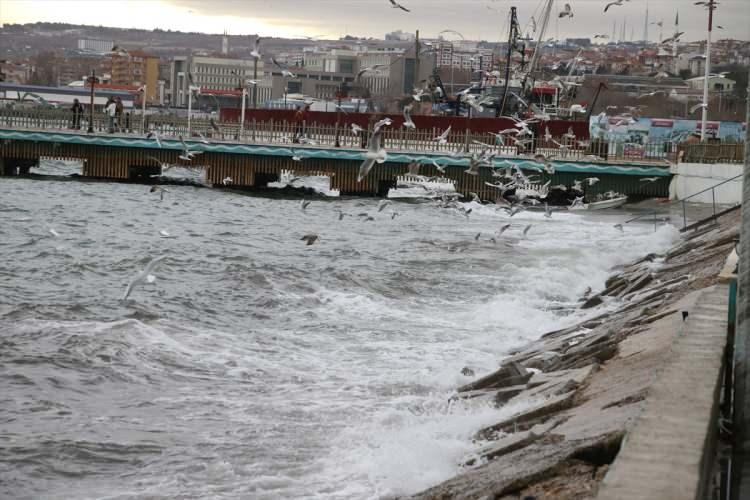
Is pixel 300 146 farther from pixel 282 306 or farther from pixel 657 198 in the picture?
pixel 282 306

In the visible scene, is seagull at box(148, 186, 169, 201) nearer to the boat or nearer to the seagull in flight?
the seagull in flight

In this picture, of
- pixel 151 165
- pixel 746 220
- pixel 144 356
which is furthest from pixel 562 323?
pixel 151 165

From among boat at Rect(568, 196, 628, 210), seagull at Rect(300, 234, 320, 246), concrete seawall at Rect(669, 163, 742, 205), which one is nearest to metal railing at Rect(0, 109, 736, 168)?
boat at Rect(568, 196, 628, 210)

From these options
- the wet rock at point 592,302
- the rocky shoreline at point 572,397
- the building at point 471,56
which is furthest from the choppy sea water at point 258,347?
the building at point 471,56

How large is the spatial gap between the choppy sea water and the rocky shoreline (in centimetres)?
46

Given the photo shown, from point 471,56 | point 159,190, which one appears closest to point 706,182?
point 159,190

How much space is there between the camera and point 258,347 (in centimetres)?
1582

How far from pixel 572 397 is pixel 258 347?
679 centimetres

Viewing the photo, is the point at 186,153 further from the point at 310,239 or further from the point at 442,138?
the point at 310,239

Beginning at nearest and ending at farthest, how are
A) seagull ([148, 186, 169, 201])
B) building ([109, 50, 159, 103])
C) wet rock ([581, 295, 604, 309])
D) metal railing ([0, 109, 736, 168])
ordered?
wet rock ([581, 295, 604, 309]) < seagull ([148, 186, 169, 201]) < metal railing ([0, 109, 736, 168]) < building ([109, 50, 159, 103])

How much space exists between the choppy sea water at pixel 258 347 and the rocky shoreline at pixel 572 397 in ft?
1.51

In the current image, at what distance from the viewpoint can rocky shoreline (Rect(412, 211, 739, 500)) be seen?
7.23 metres

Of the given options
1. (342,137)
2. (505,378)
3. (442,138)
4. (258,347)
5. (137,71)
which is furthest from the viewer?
(137,71)

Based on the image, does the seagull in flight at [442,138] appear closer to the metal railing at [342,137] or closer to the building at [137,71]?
the metal railing at [342,137]
